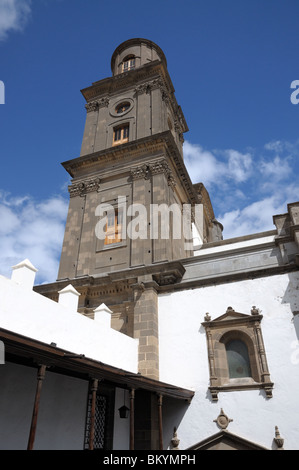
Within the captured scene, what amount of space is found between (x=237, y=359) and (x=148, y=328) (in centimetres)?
322

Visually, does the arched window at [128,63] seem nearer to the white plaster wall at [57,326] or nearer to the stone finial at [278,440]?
the white plaster wall at [57,326]

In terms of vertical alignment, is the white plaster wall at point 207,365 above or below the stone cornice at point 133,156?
below

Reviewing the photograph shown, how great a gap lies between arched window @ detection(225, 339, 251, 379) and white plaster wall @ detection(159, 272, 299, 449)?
0.70 m

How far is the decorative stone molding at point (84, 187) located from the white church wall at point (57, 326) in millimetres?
9100

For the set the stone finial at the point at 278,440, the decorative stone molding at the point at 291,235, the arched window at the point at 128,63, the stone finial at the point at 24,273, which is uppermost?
the arched window at the point at 128,63

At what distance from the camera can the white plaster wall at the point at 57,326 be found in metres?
8.19

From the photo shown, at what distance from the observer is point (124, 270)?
14.7 metres

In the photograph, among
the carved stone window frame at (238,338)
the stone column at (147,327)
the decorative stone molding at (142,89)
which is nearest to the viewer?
the carved stone window frame at (238,338)

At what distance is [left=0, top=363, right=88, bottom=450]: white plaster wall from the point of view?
314 inches

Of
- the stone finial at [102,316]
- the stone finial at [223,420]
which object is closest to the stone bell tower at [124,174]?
the stone finial at [102,316]

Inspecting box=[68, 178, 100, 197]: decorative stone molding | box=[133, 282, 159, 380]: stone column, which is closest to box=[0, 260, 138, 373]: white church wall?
box=[133, 282, 159, 380]: stone column

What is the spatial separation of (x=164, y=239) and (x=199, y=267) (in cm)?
236
